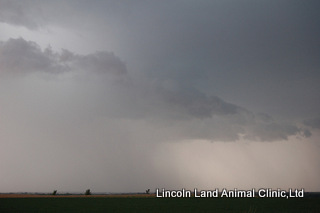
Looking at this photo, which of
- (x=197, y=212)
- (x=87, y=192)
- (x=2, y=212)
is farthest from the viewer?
(x=87, y=192)

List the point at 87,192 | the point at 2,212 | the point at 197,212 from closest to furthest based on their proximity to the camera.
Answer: the point at 197,212 → the point at 2,212 → the point at 87,192

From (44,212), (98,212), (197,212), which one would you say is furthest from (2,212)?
(197,212)

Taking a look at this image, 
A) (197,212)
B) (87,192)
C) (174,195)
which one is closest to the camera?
(197,212)

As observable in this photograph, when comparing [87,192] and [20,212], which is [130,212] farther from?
[87,192]

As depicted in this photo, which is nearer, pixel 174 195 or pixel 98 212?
pixel 98 212

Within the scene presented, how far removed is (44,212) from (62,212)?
2.26 meters

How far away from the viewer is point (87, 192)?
5049 inches

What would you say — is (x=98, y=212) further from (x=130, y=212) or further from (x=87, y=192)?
(x=87, y=192)

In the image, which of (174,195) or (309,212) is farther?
A: (174,195)

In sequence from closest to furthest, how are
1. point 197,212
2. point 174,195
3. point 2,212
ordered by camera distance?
point 197,212
point 2,212
point 174,195

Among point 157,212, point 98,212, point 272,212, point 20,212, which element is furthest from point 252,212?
point 20,212

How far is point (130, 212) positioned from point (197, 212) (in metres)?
8.58

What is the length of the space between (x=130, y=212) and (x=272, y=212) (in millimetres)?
18508

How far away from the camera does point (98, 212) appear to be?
4272 centimetres
